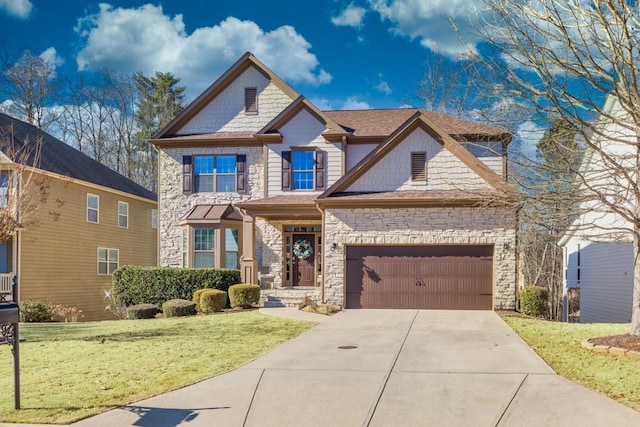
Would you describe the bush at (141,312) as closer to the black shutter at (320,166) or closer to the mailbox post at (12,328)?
the black shutter at (320,166)

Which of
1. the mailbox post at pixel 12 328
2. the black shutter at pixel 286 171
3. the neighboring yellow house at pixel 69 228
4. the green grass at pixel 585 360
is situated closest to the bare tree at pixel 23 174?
the neighboring yellow house at pixel 69 228

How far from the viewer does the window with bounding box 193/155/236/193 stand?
2275cm

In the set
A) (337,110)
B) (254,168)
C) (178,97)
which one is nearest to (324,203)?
(254,168)

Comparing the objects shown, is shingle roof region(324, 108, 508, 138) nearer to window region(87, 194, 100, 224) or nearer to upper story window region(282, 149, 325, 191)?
upper story window region(282, 149, 325, 191)

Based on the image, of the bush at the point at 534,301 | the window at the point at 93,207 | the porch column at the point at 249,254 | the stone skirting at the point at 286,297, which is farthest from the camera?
the window at the point at 93,207

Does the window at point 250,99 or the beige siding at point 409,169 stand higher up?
the window at point 250,99

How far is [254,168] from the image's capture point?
22.6 m

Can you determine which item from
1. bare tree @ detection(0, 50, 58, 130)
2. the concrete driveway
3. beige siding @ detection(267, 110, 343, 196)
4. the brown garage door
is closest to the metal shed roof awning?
beige siding @ detection(267, 110, 343, 196)

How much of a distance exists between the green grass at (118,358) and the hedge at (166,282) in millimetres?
3336

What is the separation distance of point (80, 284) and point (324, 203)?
1270cm

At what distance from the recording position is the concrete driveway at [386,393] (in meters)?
6.71

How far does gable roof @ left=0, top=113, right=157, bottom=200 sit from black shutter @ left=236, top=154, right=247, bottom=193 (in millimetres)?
6985

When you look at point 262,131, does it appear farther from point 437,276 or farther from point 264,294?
point 437,276

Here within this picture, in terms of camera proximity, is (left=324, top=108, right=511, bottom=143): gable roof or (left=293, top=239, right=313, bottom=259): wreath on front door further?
(left=293, top=239, right=313, bottom=259): wreath on front door
